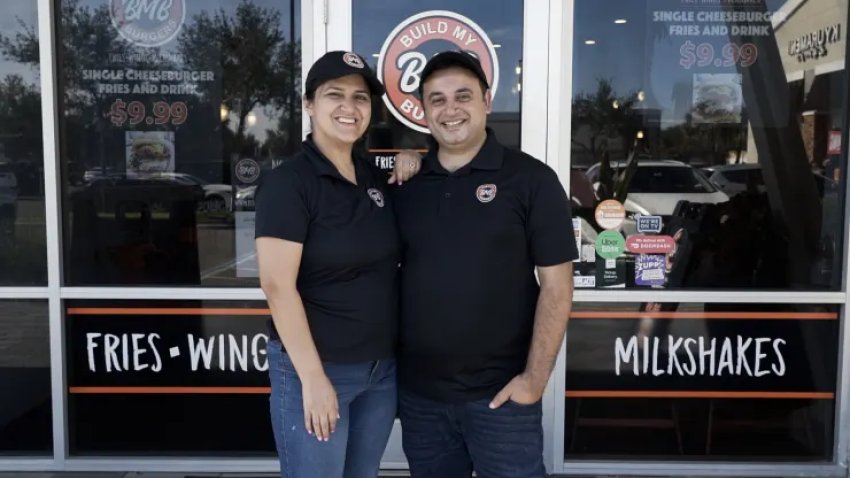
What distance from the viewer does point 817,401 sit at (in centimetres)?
349

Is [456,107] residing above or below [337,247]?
above

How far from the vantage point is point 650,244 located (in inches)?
134

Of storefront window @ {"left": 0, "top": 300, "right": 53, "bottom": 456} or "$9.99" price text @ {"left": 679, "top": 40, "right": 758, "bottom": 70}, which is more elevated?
"$9.99" price text @ {"left": 679, "top": 40, "right": 758, "bottom": 70}

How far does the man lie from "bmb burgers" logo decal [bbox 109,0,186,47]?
1.76 metres

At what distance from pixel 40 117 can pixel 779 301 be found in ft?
11.7

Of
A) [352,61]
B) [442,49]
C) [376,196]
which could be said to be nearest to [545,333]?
[376,196]

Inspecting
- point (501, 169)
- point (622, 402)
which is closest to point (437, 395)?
point (501, 169)

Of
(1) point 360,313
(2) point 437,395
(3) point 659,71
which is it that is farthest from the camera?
(3) point 659,71

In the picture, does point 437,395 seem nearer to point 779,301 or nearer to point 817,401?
point 779,301

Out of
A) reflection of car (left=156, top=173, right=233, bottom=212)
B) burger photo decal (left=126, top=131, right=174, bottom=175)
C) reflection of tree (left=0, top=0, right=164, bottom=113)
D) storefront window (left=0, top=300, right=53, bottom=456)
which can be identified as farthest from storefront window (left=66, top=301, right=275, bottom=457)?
reflection of tree (left=0, top=0, right=164, bottom=113)

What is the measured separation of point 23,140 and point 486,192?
97.5 inches

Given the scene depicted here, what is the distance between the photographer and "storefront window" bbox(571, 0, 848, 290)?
11.0 ft

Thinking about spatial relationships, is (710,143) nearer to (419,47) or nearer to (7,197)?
(419,47)

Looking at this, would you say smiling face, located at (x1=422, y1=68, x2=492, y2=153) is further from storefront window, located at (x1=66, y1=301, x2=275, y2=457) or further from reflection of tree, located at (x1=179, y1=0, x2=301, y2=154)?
storefront window, located at (x1=66, y1=301, x2=275, y2=457)
